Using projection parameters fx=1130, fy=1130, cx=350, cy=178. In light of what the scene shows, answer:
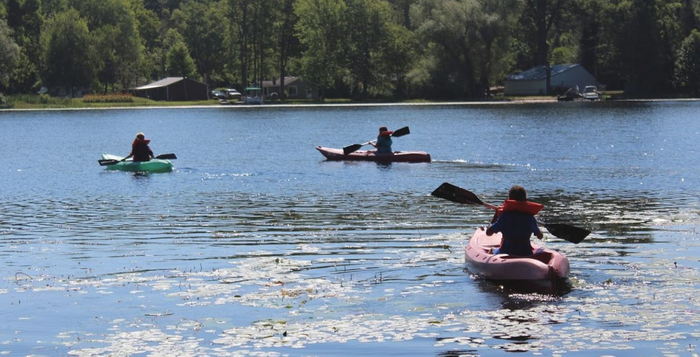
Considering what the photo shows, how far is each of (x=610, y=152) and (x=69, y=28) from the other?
10858cm

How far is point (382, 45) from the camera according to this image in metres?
148

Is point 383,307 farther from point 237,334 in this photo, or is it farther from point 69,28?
point 69,28

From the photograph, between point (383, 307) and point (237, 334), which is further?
point (383, 307)

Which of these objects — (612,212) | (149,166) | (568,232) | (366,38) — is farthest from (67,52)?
(568,232)

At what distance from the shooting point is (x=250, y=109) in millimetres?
147500

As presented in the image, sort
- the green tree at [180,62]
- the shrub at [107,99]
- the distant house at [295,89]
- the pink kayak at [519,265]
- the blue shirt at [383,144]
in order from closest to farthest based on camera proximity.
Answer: the pink kayak at [519,265], the blue shirt at [383,144], the shrub at [107,99], the distant house at [295,89], the green tree at [180,62]

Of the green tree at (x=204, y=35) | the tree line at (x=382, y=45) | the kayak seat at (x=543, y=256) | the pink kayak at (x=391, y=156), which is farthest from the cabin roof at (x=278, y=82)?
the kayak seat at (x=543, y=256)

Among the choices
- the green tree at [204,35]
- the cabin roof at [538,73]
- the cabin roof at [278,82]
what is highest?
the green tree at [204,35]

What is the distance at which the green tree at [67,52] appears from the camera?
501 ft

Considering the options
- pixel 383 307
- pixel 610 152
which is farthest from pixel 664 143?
pixel 383 307

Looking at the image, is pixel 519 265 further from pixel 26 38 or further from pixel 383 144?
pixel 26 38

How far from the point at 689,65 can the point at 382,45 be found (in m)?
38.8

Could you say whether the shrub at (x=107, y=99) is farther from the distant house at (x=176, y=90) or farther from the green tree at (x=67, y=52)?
the distant house at (x=176, y=90)

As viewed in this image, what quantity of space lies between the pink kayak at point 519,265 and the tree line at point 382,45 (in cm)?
11617
